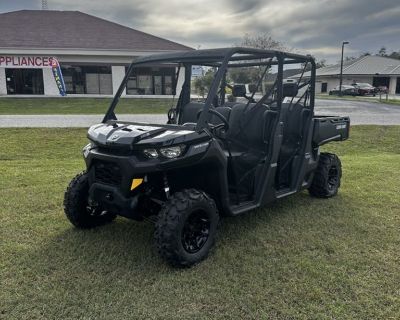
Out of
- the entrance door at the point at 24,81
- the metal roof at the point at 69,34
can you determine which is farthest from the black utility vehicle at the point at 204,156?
the entrance door at the point at 24,81

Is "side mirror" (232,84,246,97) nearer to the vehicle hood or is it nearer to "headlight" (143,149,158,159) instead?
the vehicle hood

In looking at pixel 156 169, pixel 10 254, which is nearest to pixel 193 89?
pixel 156 169

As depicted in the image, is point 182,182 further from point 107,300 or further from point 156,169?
point 107,300

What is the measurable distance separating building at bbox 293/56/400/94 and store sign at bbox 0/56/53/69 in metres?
29.4

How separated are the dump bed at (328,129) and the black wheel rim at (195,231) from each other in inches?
79.3

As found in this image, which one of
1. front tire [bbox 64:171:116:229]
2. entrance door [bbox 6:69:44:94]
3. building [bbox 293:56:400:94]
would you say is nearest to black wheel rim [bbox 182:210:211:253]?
front tire [bbox 64:171:116:229]

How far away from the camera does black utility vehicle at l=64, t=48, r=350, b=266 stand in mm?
2967

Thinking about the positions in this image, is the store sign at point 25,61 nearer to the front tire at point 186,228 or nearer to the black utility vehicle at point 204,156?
the black utility vehicle at point 204,156

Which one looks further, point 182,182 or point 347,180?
point 347,180

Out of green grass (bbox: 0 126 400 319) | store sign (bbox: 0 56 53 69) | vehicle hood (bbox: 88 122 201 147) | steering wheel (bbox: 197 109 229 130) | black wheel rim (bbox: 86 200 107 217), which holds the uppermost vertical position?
store sign (bbox: 0 56 53 69)

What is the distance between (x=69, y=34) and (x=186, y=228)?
2615cm

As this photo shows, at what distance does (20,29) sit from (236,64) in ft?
88.1

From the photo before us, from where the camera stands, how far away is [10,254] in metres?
3.29

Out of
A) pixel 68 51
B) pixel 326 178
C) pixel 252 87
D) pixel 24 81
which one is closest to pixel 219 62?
pixel 252 87
